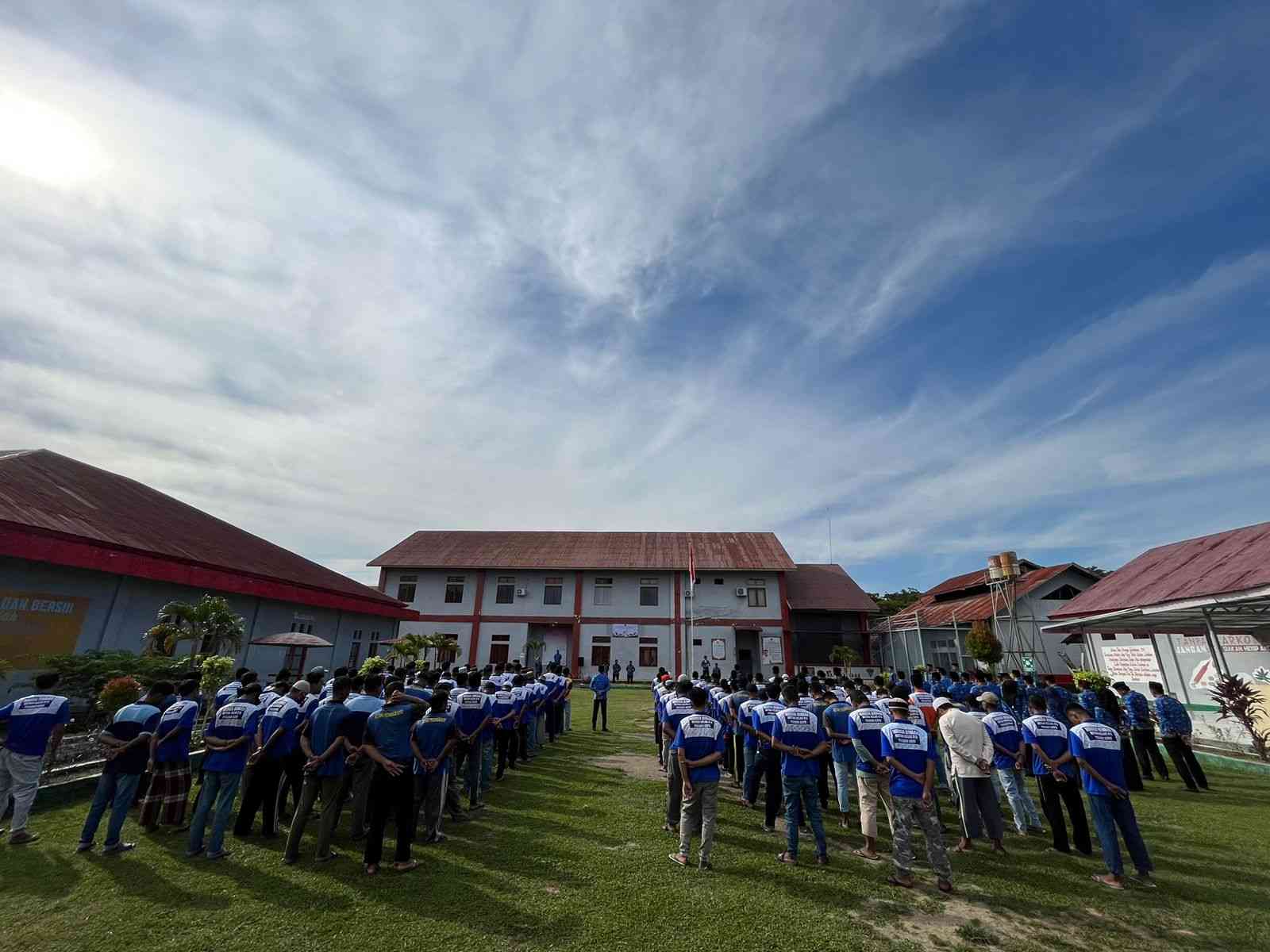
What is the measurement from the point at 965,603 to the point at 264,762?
109 feet

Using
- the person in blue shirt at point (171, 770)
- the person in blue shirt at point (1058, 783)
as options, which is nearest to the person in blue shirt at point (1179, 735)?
the person in blue shirt at point (1058, 783)

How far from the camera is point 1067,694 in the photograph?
1111 cm

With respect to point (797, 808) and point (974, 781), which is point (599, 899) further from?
point (974, 781)

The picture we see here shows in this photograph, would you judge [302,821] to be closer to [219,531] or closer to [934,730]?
[934,730]

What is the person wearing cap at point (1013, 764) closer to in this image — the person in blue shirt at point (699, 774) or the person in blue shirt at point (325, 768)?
the person in blue shirt at point (699, 774)

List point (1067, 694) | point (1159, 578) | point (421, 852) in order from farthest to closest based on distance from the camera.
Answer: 1. point (1159, 578)
2. point (1067, 694)
3. point (421, 852)

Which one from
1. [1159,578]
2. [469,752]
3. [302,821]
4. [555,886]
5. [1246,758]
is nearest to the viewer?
[555,886]

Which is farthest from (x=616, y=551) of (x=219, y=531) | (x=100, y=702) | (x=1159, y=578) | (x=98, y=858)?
(x=98, y=858)

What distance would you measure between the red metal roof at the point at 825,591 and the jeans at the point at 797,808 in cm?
2834

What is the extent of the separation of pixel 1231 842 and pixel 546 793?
30.6 feet

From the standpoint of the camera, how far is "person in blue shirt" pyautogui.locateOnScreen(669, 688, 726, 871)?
600 cm

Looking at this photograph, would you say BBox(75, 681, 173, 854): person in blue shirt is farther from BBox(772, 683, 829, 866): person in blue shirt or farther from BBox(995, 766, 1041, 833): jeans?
BBox(995, 766, 1041, 833): jeans

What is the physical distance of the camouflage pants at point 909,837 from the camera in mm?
5629

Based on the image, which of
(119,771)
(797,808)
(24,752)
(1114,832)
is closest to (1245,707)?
(1114,832)
